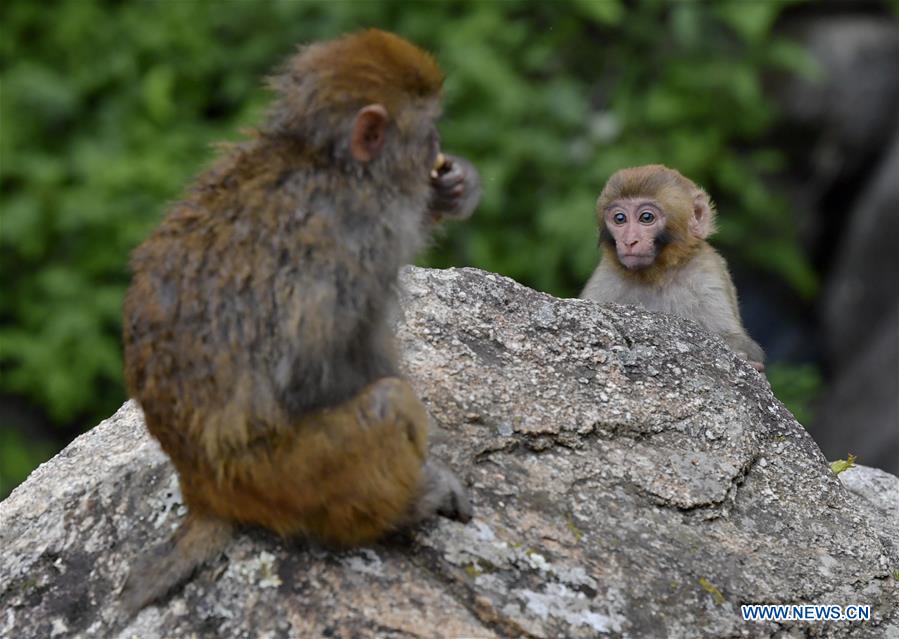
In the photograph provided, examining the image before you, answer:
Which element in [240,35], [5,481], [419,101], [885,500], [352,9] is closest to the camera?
[419,101]

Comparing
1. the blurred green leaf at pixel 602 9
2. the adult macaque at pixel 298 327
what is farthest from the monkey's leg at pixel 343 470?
the blurred green leaf at pixel 602 9

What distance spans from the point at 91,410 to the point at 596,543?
5.81 metres

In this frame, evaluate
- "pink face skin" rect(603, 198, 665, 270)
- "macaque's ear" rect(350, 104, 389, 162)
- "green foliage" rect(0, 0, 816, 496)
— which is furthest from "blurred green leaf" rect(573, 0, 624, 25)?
"macaque's ear" rect(350, 104, 389, 162)

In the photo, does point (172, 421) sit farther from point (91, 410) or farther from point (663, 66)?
point (663, 66)

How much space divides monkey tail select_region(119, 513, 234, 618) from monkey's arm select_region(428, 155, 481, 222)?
1.19 metres

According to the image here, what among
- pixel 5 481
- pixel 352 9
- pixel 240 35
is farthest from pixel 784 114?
pixel 5 481

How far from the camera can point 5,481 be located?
325 inches

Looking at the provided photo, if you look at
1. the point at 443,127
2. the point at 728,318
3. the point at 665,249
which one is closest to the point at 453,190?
the point at 665,249

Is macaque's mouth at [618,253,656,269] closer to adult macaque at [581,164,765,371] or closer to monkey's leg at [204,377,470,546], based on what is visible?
adult macaque at [581,164,765,371]

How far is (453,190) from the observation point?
4.05 m

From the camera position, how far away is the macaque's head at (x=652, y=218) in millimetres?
5602

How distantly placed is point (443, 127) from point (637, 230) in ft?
9.47

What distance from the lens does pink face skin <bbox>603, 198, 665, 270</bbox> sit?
5.58 metres

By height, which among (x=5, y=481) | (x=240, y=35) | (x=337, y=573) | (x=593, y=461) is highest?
(x=240, y=35)
